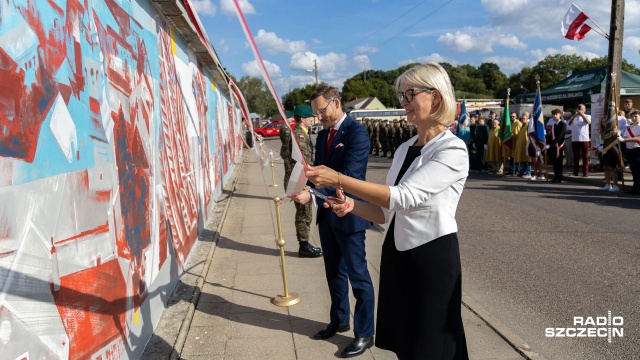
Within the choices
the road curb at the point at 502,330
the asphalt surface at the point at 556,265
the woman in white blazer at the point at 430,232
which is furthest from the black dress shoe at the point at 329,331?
the woman in white blazer at the point at 430,232

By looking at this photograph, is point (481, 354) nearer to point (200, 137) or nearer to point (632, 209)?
point (200, 137)

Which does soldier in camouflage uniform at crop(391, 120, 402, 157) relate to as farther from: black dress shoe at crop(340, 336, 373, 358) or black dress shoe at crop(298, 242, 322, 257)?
black dress shoe at crop(340, 336, 373, 358)

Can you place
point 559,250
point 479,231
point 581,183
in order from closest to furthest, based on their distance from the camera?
point 559,250 → point 479,231 → point 581,183

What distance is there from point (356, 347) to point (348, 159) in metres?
1.45

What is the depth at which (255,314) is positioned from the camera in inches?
193

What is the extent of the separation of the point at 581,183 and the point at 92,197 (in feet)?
45.4

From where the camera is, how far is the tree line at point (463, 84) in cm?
6881

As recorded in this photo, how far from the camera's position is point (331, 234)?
423 centimetres

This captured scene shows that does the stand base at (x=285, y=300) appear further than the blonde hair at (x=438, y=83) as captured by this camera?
Yes

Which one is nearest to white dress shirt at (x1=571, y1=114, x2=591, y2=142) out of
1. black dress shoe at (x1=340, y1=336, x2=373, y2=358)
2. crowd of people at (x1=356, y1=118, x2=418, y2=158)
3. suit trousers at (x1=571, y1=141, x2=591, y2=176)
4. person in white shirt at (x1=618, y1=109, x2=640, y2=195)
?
suit trousers at (x1=571, y1=141, x2=591, y2=176)

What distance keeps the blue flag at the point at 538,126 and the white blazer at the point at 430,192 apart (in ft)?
44.0

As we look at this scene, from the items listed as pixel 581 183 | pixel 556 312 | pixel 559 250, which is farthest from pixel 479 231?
pixel 581 183

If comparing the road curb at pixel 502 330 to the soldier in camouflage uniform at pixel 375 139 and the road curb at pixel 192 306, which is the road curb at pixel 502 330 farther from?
the soldier in camouflage uniform at pixel 375 139

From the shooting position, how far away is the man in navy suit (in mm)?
3992
